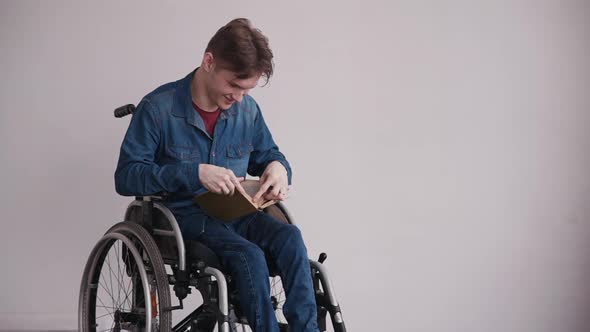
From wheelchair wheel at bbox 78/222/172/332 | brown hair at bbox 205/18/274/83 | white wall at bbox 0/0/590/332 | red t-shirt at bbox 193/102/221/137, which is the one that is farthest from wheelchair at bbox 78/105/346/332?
white wall at bbox 0/0/590/332

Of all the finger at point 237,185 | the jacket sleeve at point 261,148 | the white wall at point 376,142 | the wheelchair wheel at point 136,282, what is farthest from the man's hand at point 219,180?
the white wall at point 376,142

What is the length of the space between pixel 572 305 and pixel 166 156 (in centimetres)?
188

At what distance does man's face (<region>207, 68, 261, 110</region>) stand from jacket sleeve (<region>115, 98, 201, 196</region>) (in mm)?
166

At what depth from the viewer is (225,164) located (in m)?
2.36

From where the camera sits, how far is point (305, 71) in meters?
3.22

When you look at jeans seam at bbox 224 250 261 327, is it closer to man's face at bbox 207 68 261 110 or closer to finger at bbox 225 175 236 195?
finger at bbox 225 175 236 195

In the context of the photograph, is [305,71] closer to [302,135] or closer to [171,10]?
[302,135]

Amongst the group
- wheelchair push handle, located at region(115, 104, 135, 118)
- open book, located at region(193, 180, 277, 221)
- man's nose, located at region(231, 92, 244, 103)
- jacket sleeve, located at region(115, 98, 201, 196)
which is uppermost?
man's nose, located at region(231, 92, 244, 103)

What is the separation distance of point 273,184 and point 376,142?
1125mm

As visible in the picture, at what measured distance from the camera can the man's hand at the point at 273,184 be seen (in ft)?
7.28

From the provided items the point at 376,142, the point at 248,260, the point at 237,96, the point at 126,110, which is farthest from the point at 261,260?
the point at 376,142

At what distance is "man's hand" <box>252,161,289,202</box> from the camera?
2.22m

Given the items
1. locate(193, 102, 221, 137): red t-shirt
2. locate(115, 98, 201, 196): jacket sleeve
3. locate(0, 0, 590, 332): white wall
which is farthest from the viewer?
locate(0, 0, 590, 332): white wall

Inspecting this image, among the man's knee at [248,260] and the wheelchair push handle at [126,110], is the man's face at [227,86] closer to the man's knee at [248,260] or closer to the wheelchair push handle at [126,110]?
the wheelchair push handle at [126,110]
